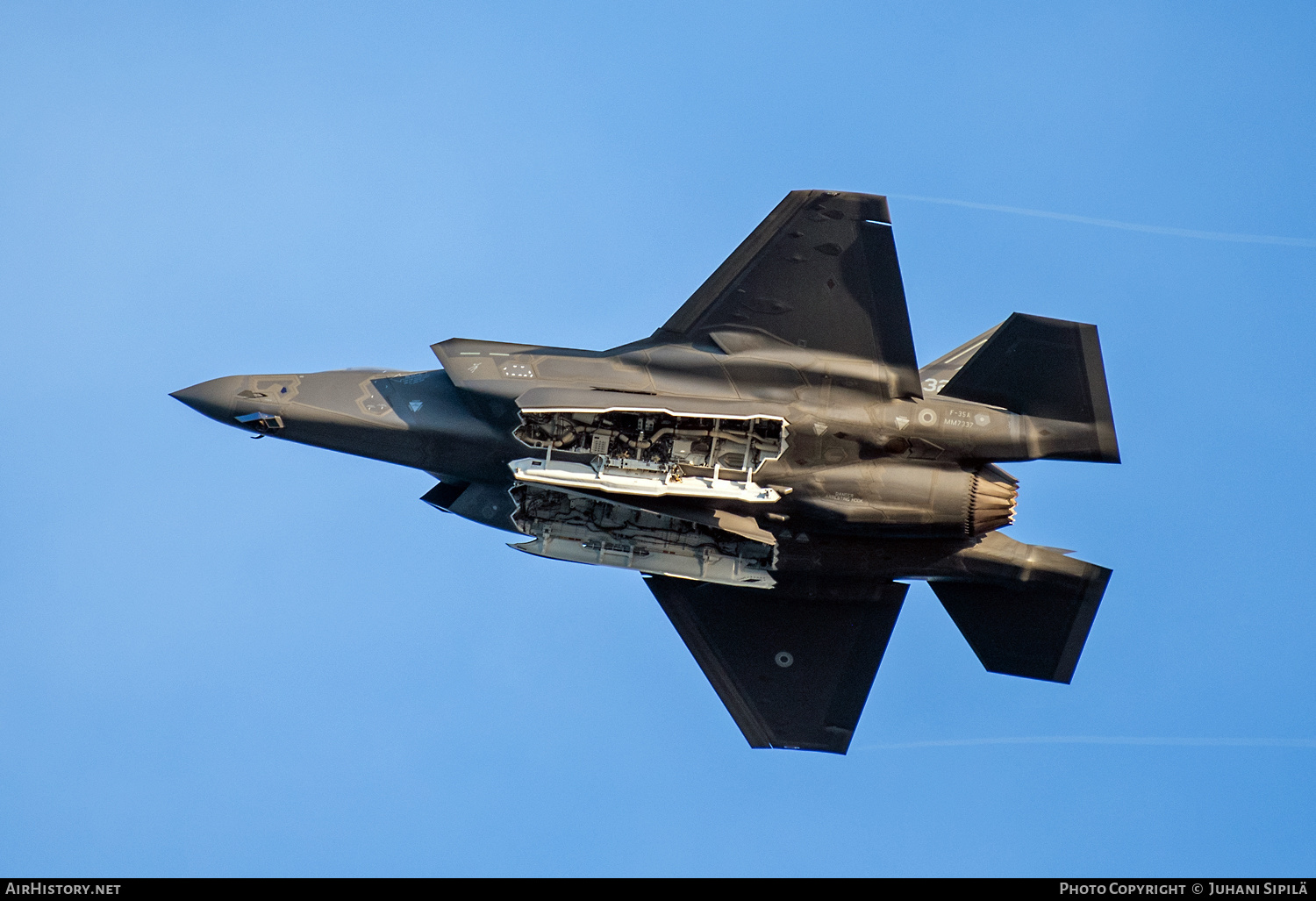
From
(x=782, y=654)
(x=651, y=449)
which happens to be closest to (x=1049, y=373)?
(x=651, y=449)

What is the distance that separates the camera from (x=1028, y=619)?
886 inches

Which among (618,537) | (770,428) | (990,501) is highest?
(770,428)

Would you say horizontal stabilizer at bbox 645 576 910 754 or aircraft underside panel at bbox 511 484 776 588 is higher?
aircraft underside panel at bbox 511 484 776 588

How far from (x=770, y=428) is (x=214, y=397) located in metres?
8.75

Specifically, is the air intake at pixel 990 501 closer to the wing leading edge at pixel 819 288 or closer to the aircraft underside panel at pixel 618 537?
the wing leading edge at pixel 819 288

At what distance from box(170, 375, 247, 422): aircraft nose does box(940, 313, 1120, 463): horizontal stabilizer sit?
11.5 metres

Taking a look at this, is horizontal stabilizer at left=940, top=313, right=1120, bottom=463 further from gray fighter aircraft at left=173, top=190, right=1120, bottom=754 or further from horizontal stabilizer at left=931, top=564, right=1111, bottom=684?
horizontal stabilizer at left=931, top=564, right=1111, bottom=684

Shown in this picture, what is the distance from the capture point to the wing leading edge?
70.1 feet

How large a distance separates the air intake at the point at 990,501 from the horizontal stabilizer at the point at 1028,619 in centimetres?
164

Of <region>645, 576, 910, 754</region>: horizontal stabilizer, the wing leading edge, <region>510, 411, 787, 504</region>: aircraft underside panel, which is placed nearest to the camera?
<region>510, 411, 787, 504</region>: aircraft underside panel

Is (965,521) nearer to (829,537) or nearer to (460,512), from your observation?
(829,537)

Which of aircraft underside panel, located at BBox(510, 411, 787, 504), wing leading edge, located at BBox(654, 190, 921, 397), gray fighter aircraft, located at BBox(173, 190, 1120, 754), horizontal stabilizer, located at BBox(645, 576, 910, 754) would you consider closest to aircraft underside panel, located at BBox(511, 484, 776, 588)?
gray fighter aircraft, located at BBox(173, 190, 1120, 754)

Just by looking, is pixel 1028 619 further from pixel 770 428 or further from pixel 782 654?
pixel 770 428
